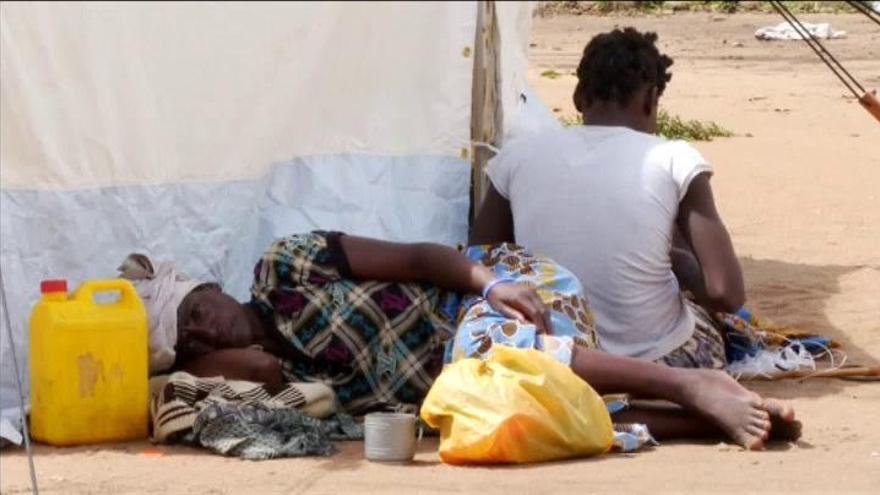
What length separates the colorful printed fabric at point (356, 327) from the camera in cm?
488

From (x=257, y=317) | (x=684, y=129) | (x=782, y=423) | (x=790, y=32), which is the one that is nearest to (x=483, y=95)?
(x=257, y=317)

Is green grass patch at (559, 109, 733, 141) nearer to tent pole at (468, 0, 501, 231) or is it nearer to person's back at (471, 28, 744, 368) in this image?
tent pole at (468, 0, 501, 231)

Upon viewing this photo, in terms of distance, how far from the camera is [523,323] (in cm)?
462

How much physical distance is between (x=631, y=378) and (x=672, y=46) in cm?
1129

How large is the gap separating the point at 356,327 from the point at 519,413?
0.74 metres

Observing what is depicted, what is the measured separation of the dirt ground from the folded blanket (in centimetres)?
6

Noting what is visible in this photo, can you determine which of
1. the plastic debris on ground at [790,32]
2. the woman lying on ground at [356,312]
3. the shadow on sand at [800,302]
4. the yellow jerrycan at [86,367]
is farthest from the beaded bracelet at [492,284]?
the plastic debris on ground at [790,32]

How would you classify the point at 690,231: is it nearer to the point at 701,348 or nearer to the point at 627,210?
the point at 627,210

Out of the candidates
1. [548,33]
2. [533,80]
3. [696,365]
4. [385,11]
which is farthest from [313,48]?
[548,33]

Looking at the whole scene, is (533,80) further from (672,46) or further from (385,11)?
(385,11)

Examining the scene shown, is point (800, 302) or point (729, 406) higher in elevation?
point (729, 406)

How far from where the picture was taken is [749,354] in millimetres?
5516

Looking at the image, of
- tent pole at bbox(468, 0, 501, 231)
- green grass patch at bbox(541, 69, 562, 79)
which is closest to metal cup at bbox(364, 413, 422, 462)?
tent pole at bbox(468, 0, 501, 231)

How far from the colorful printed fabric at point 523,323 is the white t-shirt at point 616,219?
15 cm
